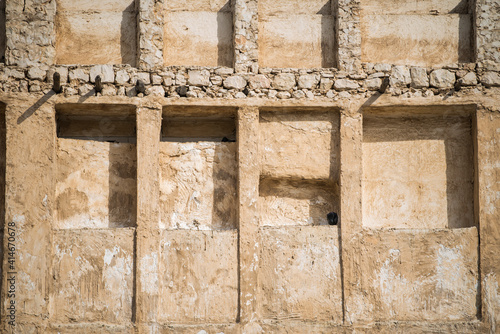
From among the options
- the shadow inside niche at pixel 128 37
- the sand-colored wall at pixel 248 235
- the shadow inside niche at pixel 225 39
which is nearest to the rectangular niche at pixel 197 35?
the shadow inside niche at pixel 225 39

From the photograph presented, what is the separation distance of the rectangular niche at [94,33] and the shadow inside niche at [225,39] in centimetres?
104

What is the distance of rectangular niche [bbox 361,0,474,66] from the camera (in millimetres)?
7738

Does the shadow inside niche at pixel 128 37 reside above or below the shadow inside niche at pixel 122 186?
above

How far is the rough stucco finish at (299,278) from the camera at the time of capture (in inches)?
285

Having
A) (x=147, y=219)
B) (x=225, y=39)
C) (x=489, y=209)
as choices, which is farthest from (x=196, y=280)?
(x=489, y=209)

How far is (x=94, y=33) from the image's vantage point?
24.7 ft

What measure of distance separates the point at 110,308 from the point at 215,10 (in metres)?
3.87

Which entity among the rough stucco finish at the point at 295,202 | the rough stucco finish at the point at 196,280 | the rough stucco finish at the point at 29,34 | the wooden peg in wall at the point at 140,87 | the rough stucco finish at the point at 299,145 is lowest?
the rough stucco finish at the point at 196,280

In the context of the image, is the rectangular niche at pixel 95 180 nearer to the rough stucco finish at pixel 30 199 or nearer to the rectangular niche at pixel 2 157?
the rough stucco finish at pixel 30 199

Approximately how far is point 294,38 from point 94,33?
2501 millimetres

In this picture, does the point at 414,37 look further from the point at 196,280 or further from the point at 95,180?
the point at 95,180

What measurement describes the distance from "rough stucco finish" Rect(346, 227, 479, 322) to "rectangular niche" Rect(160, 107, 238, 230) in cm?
167

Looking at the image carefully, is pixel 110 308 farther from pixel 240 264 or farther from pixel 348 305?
pixel 348 305

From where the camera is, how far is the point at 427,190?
770 cm
